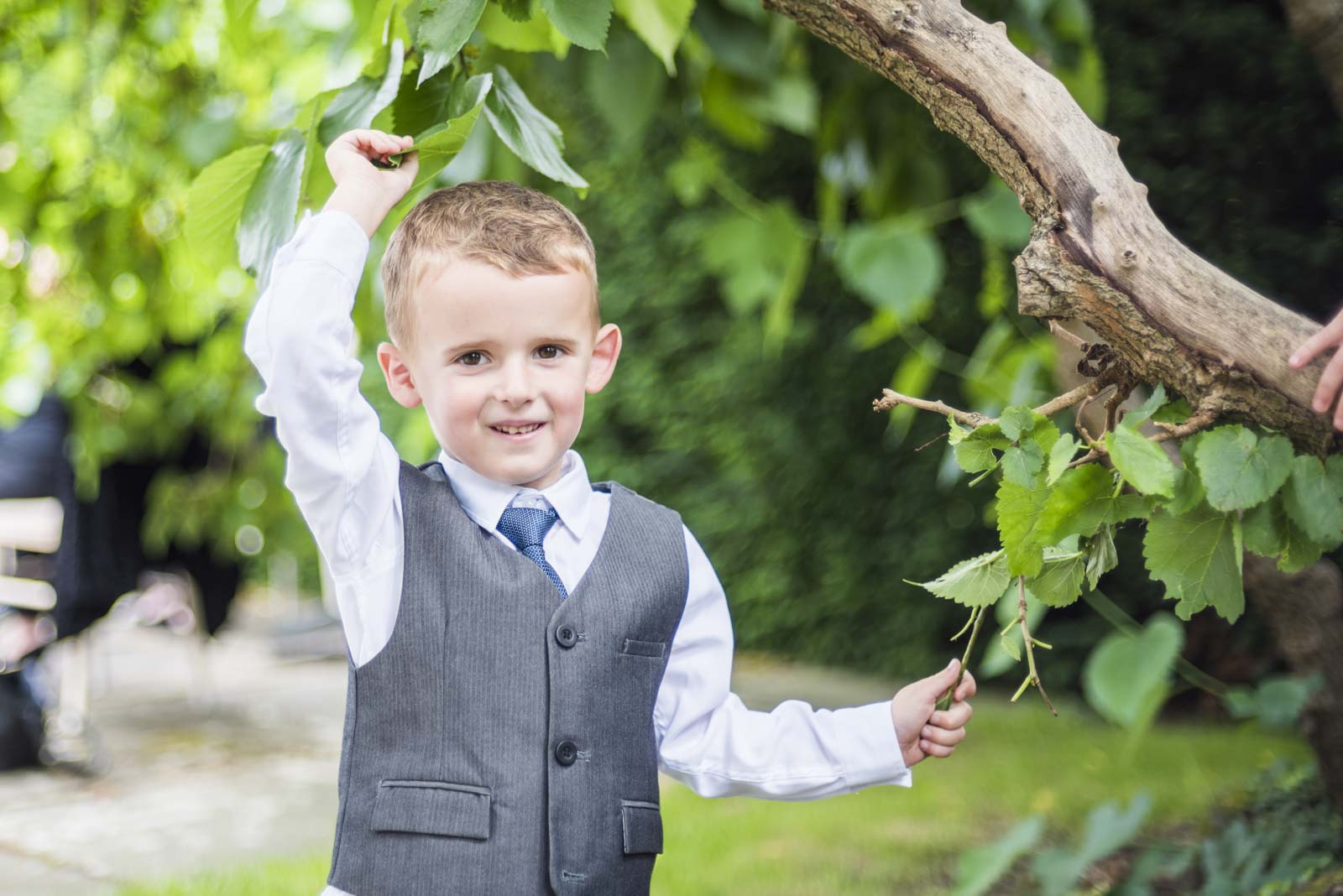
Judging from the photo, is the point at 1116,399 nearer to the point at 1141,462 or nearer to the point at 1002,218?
the point at 1141,462

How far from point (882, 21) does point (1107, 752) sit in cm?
302

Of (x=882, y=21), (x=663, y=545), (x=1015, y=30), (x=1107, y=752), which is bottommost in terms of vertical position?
(x=1107, y=752)

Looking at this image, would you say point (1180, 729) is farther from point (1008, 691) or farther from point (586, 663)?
point (586, 663)

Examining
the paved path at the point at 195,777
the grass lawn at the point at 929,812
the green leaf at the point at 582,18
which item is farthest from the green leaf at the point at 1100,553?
the paved path at the point at 195,777

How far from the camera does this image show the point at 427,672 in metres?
1.07

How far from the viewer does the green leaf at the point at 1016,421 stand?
952 mm

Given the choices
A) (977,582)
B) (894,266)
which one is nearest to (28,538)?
(894,266)

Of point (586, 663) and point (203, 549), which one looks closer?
point (586, 663)

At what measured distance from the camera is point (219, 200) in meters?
1.21

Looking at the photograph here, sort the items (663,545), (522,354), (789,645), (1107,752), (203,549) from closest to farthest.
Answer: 1. (522,354)
2. (663,545)
3. (1107,752)
4. (203,549)
5. (789,645)

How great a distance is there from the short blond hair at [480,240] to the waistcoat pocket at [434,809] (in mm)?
386

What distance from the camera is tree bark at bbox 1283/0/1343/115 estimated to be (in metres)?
1.93

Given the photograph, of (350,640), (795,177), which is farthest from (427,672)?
(795,177)

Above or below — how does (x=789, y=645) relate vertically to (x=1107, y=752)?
above
